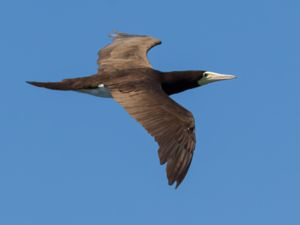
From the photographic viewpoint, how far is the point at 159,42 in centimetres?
2802

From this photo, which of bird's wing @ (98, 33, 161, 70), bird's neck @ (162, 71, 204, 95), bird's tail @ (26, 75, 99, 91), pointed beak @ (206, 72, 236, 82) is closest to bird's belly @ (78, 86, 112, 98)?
bird's tail @ (26, 75, 99, 91)

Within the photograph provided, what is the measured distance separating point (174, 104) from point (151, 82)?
1557mm

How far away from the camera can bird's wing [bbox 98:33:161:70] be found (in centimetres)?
2523

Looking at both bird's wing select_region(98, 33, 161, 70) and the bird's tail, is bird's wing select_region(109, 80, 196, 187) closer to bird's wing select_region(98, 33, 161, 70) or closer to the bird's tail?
the bird's tail

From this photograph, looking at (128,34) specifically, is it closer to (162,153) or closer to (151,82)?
(151,82)

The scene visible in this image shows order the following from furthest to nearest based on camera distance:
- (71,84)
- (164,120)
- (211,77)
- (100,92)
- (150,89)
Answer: (211,77), (71,84), (100,92), (150,89), (164,120)

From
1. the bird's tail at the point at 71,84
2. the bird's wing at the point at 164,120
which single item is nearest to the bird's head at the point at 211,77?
the bird's wing at the point at 164,120

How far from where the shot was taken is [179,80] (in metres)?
24.1

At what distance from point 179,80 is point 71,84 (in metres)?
2.72

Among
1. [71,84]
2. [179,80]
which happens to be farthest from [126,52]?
[71,84]

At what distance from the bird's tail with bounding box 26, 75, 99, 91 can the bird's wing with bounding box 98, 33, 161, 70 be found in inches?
65.5

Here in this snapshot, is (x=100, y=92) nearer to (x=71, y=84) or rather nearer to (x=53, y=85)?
(x=71, y=84)

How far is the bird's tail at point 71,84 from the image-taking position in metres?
23.1

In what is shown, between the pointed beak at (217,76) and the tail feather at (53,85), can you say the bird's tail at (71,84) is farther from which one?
the pointed beak at (217,76)
